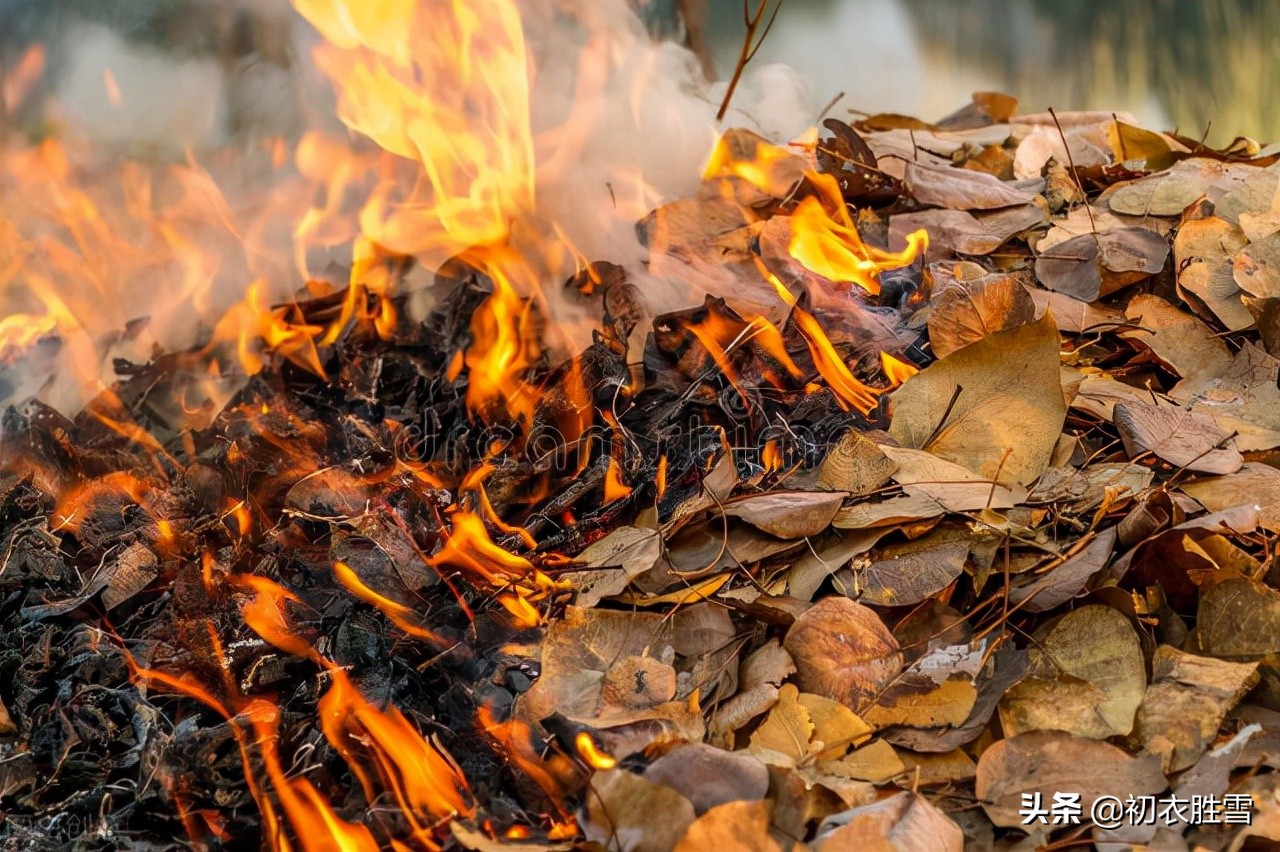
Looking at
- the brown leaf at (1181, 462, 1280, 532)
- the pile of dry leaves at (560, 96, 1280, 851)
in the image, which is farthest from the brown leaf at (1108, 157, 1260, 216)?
the brown leaf at (1181, 462, 1280, 532)

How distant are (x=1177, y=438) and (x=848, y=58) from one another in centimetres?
207

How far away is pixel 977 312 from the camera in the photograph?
1604mm

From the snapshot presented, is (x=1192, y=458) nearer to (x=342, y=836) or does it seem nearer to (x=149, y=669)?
(x=342, y=836)

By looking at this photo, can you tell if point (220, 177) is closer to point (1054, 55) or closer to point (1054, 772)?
point (1054, 772)

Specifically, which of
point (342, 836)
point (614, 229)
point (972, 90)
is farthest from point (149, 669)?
point (972, 90)

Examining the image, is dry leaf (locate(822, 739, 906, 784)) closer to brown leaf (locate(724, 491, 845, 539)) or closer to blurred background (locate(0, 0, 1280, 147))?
brown leaf (locate(724, 491, 845, 539))

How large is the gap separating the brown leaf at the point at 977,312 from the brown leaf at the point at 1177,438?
0.21 meters

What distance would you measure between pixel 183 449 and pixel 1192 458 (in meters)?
1.65

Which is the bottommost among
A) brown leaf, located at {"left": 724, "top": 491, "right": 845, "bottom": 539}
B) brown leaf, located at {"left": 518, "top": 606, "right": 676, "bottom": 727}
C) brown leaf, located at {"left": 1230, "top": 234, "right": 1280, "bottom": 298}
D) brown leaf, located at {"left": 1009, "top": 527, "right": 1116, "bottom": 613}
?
brown leaf, located at {"left": 518, "top": 606, "right": 676, "bottom": 727}

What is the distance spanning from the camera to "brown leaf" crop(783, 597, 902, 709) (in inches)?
47.6

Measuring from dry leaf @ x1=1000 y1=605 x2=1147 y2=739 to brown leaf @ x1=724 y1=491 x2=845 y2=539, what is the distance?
280 millimetres

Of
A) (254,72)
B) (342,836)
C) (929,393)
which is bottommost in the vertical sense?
(342,836)

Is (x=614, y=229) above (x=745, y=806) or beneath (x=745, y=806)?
Answer: above

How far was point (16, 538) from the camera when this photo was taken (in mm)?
1659
